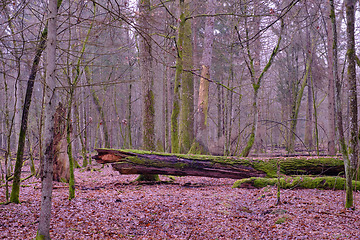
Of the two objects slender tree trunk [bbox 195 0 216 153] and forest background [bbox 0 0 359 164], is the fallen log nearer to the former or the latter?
forest background [bbox 0 0 359 164]

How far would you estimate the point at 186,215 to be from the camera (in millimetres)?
4809

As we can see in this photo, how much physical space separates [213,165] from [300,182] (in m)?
2.22

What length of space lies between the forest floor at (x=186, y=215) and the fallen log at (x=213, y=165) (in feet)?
2.53

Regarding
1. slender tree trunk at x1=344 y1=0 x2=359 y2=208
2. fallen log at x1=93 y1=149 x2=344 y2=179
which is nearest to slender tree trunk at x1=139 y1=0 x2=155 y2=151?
fallen log at x1=93 y1=149 x2=344 y2=179

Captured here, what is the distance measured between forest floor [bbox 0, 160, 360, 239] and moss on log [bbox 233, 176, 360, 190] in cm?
24

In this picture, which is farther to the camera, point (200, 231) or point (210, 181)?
point (210, 181)

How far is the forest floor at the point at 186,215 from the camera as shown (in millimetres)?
3893

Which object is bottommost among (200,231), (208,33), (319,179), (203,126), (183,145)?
(200,231)

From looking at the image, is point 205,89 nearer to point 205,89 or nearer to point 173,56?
point 205,89

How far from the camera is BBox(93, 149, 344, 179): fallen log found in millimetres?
6770

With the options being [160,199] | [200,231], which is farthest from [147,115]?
[200,231]

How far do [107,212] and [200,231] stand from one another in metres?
1.74

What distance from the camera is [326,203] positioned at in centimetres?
502

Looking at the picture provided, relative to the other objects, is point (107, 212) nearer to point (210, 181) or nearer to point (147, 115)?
point (147, 115)
